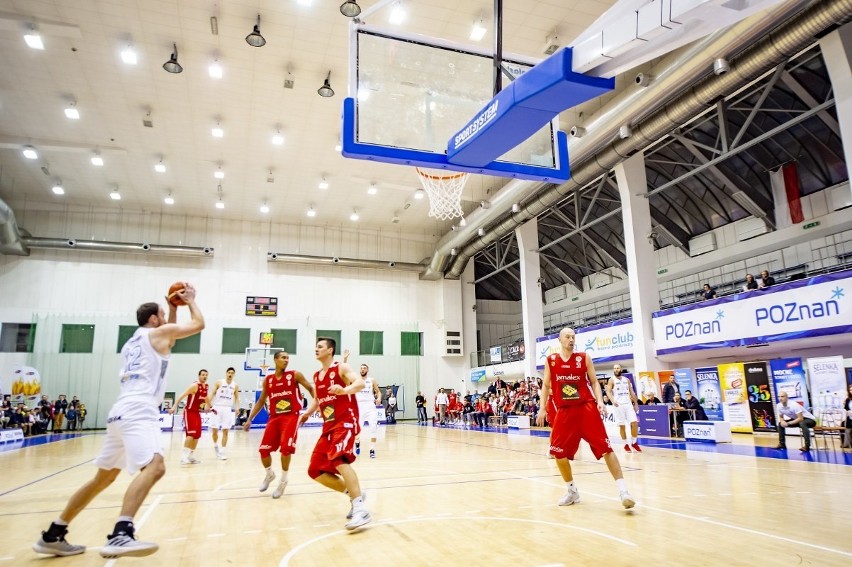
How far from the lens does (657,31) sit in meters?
4.11

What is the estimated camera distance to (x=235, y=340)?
2670cm

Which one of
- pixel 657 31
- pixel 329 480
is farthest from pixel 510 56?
pixel 329 480

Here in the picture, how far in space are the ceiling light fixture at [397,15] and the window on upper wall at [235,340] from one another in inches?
733

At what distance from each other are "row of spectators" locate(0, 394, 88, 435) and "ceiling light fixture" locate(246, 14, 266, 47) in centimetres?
1631

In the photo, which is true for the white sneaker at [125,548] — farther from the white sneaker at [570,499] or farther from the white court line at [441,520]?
the white sneaker at [570,499]

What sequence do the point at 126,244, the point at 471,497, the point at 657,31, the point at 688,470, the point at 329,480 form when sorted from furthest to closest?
the point at 126,244 → the point at 688,470 → the point at 471,497 → the point at 329,480 → the point at 657,31

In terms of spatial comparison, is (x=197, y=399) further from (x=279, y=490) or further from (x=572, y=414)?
(x=572, y=414)

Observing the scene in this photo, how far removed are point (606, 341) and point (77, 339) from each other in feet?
75.6

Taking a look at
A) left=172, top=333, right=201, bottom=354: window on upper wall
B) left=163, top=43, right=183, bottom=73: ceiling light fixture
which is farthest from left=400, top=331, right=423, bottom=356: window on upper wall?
left=163, top=43, right=183, bottom=73: ceiling light fixture

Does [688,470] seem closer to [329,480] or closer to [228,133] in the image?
[329,480]

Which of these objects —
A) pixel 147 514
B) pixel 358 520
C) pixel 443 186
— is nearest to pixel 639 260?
pixel 443 186

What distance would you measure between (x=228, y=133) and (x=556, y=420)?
17.0 meters

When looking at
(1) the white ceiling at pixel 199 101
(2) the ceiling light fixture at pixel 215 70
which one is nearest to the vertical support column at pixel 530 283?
(1) the white ceiling at pixel 199 101

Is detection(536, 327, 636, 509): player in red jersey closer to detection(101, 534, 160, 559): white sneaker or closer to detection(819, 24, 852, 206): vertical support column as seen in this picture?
detection(101, 534, 160, 559): white sneaker
